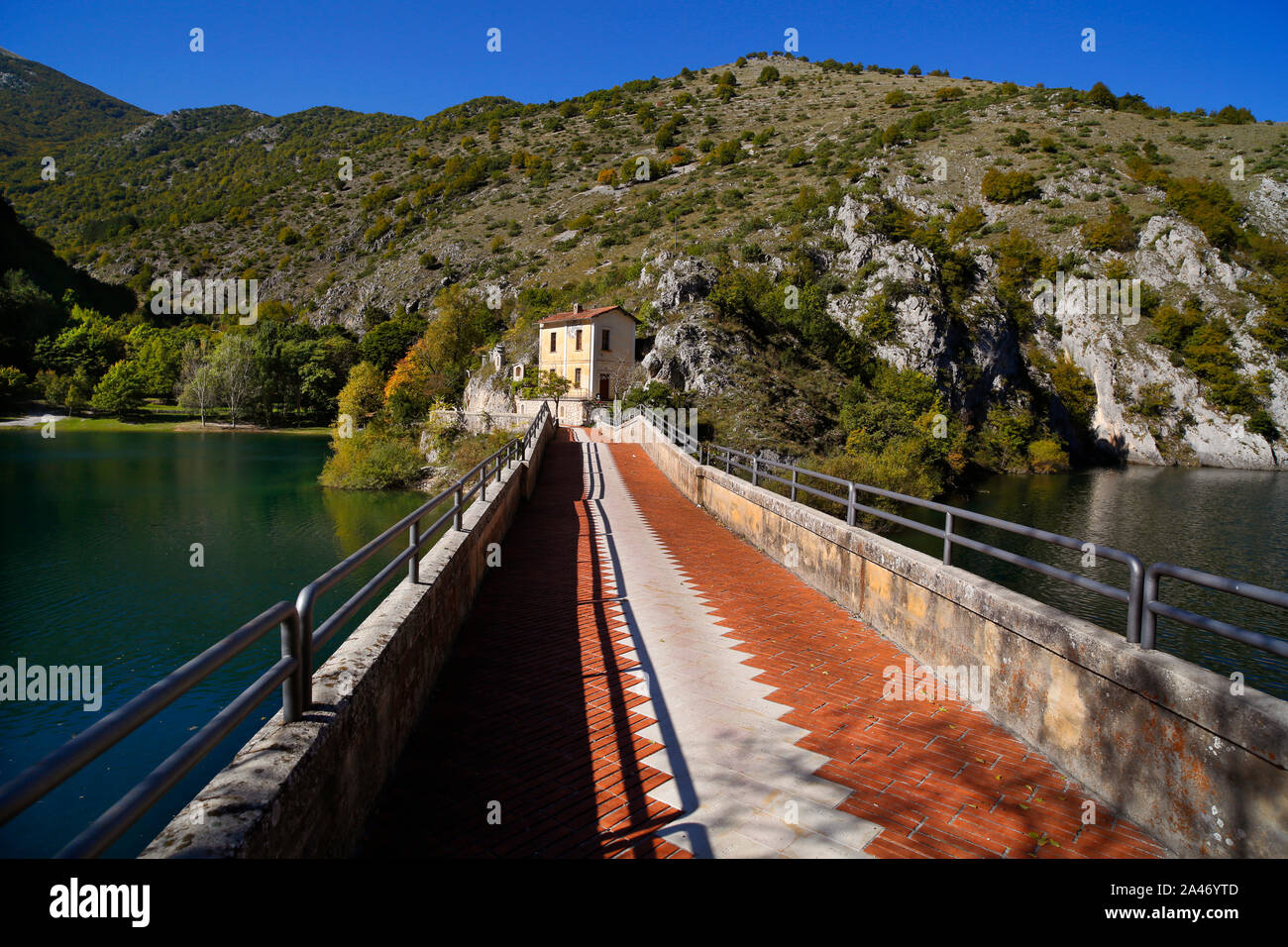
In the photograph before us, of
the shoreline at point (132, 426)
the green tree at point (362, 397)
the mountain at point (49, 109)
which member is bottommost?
the shoreline at point (132, 426)

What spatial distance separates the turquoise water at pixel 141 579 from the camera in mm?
12500

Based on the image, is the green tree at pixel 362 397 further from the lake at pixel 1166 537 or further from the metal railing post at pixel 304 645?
the metal railing post at pixel 304 645

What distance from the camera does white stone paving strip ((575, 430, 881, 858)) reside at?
127 inches

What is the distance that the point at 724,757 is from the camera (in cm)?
403

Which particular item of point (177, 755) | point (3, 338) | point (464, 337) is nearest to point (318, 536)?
point (177, 755)

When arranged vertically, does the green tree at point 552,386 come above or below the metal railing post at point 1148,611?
above

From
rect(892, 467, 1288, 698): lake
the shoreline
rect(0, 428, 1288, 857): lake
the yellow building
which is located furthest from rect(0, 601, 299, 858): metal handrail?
the shoreline

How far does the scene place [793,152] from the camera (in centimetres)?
8512

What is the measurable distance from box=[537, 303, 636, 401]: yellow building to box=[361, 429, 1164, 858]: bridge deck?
149 feet

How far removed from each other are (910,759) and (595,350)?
49.6m

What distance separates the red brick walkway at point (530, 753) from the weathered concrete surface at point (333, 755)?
196 mm

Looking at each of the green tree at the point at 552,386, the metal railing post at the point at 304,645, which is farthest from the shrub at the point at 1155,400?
the metal railing post at the point at 304,645

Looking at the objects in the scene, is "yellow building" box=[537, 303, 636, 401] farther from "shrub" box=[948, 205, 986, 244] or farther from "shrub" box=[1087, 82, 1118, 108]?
"shrub" box=[1087, 82, 1118, 108]

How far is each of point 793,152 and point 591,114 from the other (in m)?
56.9
